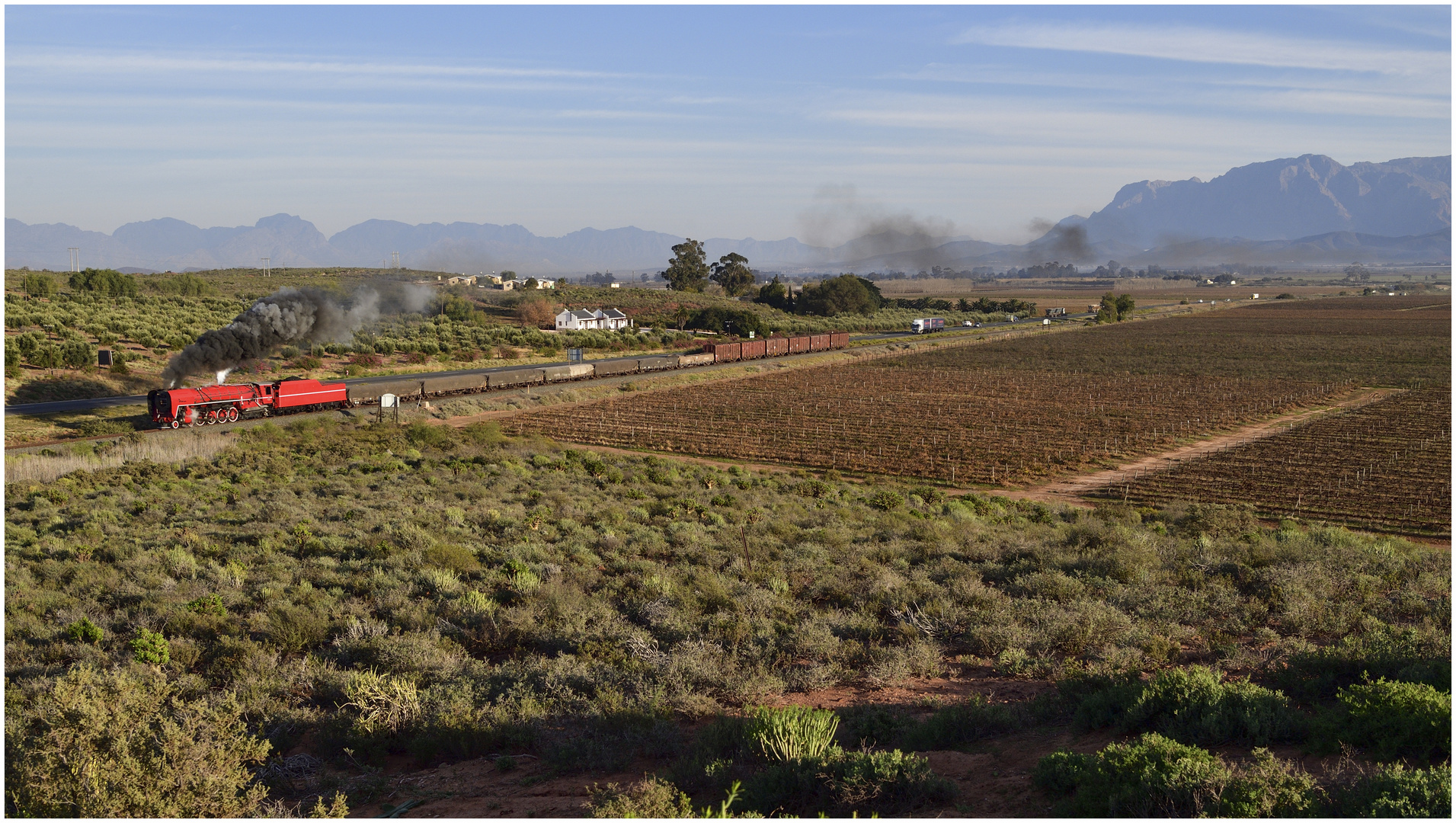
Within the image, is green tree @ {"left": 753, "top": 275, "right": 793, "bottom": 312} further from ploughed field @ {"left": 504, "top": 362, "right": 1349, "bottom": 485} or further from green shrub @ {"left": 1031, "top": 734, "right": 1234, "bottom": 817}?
green shrub @ {"left": 1031, "top": 734, "right": 1234, "bottom": 817}

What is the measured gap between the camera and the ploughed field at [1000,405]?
3831 centimetres

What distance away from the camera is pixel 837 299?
464 ft

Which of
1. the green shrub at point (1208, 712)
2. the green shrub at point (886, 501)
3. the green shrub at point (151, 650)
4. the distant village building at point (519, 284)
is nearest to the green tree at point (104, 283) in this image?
the distant village building at point (519, 284)

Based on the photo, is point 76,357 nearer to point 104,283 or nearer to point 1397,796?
point 104,283

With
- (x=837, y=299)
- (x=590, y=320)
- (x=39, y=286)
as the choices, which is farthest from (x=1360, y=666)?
(x=837, y=299)

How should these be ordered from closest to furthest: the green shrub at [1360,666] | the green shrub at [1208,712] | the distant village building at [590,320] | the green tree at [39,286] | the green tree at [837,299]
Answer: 1. the green shrub at [1208,712]
2. the green shrub at [1360,666]
3. the green tree at [39,286]
4. the distant village building at [590,320]
5. the green tree at [837,299]

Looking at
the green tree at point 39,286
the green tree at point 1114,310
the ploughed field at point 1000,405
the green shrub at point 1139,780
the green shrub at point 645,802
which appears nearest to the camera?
the green shrub at point 1139,780

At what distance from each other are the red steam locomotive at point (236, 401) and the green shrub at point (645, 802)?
123ft

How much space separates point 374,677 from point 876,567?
999 cm

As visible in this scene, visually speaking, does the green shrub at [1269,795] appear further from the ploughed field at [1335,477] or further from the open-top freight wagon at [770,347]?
the open-top freight wagon at [770,347]

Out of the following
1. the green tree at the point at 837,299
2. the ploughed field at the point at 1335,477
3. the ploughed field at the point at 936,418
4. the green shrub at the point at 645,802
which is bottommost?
the ploughed field at the point at 1335,477

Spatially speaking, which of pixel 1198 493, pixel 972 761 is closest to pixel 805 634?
pixel 972 761

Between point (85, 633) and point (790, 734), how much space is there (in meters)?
11.3

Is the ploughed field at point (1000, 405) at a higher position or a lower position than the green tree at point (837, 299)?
lower
